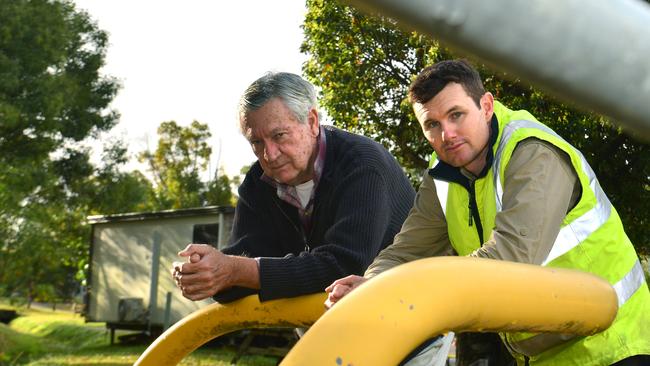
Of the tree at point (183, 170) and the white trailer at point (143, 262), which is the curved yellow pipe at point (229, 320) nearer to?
the white trailer at point (143, 262)

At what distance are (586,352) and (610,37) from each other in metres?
1.90

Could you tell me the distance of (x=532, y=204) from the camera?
2.10 m

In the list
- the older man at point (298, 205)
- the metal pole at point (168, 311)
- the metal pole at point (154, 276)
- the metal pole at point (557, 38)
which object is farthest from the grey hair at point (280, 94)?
the metal pole at point (154, 276)

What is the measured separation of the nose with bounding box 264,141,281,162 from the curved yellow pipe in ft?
1.52

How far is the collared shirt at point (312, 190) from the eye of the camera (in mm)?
3020

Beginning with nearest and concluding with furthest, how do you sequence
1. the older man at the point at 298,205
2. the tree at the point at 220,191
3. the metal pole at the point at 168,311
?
the older man at the point at 298,205
the metal pole at the point at 168,311
the tree at the point at 220,191

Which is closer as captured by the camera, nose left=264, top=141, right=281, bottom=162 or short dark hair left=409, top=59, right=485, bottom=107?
short dark hair left=409, top=59, right=485, bottom=107

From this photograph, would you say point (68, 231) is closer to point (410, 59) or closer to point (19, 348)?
point (19, 348)

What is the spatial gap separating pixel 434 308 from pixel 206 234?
20.9 metres

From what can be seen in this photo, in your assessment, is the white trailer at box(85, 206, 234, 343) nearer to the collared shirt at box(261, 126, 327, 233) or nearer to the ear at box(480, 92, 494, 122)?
the collared shirt at box(261, 126, 327, 233)

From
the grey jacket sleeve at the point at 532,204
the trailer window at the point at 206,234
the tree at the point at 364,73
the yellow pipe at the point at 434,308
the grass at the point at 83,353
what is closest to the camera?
the yellow pipe at the point at 434,308

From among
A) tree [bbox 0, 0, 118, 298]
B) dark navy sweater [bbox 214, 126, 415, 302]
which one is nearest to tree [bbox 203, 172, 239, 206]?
tree [bbox 0, 0, 118, 298]

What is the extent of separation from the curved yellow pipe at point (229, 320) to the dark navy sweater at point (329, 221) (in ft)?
0.12

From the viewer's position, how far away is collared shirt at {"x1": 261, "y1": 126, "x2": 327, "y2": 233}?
3.02 m
